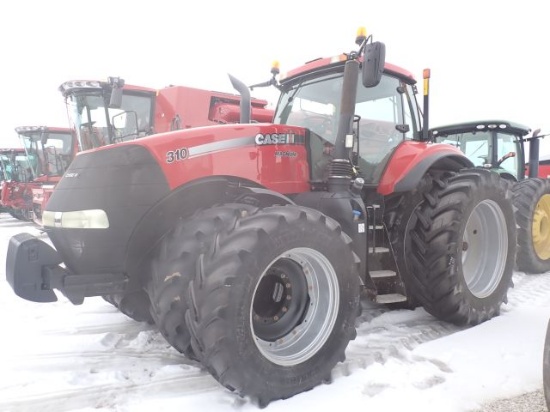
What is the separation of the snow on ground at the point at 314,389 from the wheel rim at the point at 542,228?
2.34m

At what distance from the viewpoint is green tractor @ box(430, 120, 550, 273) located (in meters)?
5.59

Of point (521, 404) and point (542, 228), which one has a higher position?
point (542, 228)

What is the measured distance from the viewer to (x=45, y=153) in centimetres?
1285

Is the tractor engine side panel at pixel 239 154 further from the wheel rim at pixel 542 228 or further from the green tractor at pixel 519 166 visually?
the wheel rim at pixel 542 228

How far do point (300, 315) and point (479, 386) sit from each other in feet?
3.76

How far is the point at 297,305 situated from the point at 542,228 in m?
5.14

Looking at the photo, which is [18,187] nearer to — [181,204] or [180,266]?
[181,204]

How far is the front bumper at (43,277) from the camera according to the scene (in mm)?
2432

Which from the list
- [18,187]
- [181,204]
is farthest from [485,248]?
[18,187]

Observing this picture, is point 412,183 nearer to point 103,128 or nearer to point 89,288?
point 89,288

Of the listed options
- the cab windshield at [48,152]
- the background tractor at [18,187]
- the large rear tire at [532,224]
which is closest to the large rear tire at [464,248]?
the large rear tire at [532,224]

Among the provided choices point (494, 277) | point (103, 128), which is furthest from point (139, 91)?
point (494, 277)

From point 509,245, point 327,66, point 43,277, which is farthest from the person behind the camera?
point 509,245

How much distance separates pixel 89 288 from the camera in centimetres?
247
